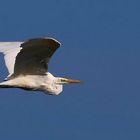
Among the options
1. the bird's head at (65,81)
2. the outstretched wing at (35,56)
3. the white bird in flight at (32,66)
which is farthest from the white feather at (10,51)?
the bird's head at (65,81)

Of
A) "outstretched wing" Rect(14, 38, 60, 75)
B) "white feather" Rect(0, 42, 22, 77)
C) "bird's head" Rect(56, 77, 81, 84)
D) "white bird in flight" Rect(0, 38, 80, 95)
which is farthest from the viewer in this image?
"bird's head" Rect(56, 77, 81, 84)

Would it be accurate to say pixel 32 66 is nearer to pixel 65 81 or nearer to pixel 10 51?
pixel 10 51

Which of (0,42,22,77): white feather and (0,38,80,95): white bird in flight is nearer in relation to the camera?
(0,38,80,95): white bird in flight

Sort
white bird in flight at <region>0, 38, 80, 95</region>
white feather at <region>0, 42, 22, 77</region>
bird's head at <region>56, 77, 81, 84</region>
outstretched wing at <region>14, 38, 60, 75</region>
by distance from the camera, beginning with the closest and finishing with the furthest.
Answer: outstretched wing at <region>14, 38, 60, 75</region> < white bird in flight at <region>0, 38, 80, 95</region> < white feather at <region>0, 42, 22, 77</region> < bird's head at <region>56, 77, 81, 84</region>

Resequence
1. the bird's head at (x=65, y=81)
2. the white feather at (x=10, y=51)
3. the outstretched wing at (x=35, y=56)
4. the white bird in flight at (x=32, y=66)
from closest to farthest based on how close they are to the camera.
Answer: the outstretched wing at (x=35, y=56) → the white bird in flight at (x=32, y=66) → the white feather at (x=10, y=51) → the bird's head at (x=65, y=81)

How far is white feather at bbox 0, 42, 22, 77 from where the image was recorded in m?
21.3

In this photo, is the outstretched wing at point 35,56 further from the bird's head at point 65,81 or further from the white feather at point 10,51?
the bird's head at point 65,81

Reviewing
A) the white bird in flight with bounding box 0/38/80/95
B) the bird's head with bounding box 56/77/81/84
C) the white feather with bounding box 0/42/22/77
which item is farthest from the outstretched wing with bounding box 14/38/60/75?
the bird's head with bounding box 56/77/81/84

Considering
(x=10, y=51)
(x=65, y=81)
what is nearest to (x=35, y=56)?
(x=10, y=51)

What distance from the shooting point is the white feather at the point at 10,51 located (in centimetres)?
2133

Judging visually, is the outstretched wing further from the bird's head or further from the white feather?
the bird's head

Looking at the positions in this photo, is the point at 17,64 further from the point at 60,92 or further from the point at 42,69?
the point at 60,92

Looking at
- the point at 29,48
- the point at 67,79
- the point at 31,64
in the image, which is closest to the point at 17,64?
the point at 31,64

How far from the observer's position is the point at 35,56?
1944cm
